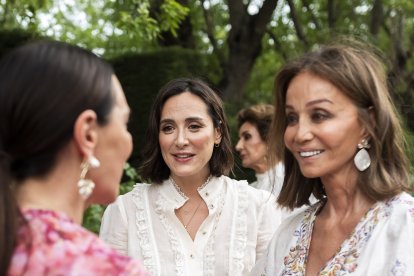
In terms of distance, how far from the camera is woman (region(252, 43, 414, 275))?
7.95 feet

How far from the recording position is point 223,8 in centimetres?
1341

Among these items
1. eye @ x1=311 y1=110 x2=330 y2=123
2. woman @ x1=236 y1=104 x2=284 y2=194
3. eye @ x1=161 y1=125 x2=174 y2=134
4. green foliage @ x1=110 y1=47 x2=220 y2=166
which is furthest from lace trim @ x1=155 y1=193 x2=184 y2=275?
green foliage @ x1=110 y1=47 x2=220 y2=166

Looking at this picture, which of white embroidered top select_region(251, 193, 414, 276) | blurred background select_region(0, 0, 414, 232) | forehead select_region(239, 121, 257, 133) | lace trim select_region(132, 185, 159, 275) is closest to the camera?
white embroidered top select_region(251, 193, 414, 276)

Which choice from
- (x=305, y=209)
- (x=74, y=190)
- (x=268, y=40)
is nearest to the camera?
(x=74, y=190)

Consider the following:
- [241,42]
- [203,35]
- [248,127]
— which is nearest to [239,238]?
[248,127]

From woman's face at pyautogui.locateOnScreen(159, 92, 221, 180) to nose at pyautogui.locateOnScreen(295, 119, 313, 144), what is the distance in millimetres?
1147

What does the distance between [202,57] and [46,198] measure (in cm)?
820

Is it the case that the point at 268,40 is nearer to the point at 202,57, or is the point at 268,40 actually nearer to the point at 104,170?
the point at 202,57

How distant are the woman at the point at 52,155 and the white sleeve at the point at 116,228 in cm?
185

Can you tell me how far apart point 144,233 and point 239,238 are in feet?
1.69

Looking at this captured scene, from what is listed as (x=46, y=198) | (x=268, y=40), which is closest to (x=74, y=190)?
(x=46, y=198)

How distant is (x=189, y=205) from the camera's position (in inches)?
147

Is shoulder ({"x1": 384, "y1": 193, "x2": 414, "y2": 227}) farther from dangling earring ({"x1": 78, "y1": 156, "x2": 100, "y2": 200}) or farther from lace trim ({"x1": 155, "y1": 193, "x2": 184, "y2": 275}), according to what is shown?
lace trim ({"x1": 155, "y1": 193, "x2": 184, "y2": 275})

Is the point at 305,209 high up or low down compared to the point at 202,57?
down
